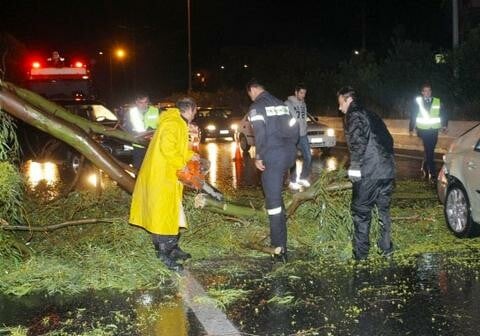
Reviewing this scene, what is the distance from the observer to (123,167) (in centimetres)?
802

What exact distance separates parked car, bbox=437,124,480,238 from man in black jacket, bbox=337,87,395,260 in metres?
1.27

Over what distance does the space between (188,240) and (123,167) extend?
3.82 ft

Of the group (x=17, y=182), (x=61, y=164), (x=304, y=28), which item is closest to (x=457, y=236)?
(x=17, y=182)

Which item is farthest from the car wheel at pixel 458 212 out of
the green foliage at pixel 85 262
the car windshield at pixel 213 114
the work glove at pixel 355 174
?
the car windshield at pixel 213 114

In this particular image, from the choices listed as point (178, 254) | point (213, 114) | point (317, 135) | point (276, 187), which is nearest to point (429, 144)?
point (276, 187)

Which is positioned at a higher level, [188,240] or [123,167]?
[123,167]

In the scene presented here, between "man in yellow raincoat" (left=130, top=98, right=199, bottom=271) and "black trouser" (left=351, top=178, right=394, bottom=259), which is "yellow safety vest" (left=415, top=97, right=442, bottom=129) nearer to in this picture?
"black trouser" (left=351, top=178, right=394, bottom=259)

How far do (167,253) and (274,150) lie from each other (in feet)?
4.90

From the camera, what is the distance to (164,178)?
6688mm

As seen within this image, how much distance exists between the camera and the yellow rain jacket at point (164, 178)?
665cm

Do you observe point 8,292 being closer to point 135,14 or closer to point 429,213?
point 429,213

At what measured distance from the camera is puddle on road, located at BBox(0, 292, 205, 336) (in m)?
5.18

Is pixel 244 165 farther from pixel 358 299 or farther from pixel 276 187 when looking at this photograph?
pixel 358 299

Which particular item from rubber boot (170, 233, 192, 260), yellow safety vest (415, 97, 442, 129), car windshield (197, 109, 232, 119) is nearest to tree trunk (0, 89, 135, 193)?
rubber boot (170, 233, 192, 260)
